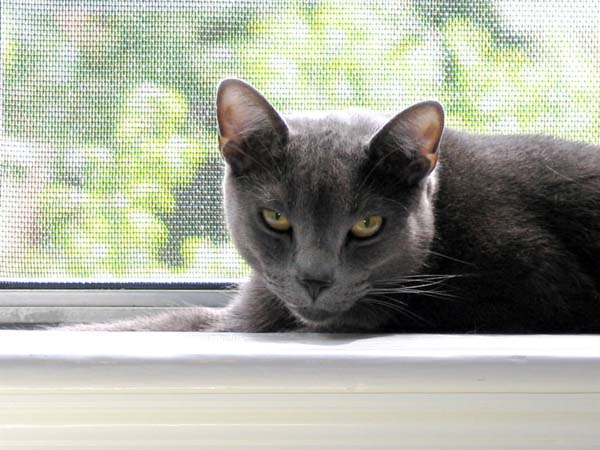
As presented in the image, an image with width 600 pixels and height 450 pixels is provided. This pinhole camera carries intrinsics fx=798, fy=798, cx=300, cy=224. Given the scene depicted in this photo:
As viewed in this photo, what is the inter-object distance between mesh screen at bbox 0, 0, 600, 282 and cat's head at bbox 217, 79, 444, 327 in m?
0.21

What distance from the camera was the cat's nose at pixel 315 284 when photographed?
3.87 feet

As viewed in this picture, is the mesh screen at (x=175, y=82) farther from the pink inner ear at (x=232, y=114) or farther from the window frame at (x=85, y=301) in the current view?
the pink inner ear at (x=232, y=114)

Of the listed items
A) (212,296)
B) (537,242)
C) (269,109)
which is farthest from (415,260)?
(212,296)

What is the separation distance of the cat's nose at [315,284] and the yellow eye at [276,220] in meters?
0.11

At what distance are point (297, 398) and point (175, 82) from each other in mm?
749

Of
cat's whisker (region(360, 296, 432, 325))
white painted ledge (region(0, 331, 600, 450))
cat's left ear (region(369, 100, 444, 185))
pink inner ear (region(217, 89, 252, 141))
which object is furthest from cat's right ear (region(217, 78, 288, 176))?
white painted ledge (region(0, 331, 600, 450))

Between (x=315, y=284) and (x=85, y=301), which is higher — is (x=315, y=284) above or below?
above

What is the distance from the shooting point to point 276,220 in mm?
1279

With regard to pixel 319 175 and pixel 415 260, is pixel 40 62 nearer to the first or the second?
pixel 319 175

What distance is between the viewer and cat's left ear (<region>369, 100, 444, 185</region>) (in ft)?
3.97

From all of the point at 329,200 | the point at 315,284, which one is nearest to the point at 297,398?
the point at 315,284

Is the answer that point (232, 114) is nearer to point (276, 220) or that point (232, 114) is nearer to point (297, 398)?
point (276, 220)

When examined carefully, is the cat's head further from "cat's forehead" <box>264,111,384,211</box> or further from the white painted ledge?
the white painted ledge

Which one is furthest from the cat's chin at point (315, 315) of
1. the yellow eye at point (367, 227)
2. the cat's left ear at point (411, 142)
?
the cat's left ear at point (411, 142)
